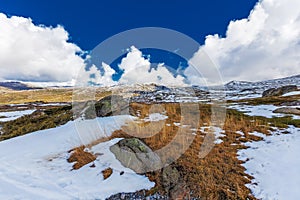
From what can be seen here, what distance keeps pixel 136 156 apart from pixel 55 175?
9.89ft

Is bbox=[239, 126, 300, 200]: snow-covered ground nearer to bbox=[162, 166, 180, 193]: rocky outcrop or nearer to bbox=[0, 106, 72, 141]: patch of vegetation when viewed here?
bbox=[162, 166, 180, 193]: rocky outcrop

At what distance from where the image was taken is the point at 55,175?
22.7 feet

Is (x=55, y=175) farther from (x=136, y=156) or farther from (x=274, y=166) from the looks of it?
(x=274, y=166)

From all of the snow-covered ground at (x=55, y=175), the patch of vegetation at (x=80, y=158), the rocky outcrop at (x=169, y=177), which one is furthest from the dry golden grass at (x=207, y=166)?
the patch of vegetation at (x=80, y=158)

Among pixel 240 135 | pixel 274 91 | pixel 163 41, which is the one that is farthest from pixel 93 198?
pixel 274 91

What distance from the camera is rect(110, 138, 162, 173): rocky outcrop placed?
6.93 meters

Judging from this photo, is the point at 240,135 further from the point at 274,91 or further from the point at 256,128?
the point at 274,91

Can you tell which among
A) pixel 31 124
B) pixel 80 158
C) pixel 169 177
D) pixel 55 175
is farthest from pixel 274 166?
pixel 31 124

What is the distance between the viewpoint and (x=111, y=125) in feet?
39.0

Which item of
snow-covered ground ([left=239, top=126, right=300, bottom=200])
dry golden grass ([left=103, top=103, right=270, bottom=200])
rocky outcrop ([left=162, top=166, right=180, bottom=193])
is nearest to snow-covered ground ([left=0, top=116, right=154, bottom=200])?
rocky outcrop ([left=162, top=166, right=180, bottom=193])

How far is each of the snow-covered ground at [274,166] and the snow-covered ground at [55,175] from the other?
11.7ft

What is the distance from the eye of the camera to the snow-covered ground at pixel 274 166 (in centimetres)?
562

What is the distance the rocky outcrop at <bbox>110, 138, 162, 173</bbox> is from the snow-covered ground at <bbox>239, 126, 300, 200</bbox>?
10.7 ft

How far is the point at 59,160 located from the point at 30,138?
4.51 m
